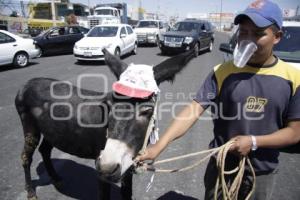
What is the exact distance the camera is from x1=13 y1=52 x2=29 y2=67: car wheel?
1331 centimetres

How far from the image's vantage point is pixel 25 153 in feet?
12.0

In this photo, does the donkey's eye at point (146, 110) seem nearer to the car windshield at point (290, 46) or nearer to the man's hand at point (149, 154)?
the man's hand at point (149, 154)

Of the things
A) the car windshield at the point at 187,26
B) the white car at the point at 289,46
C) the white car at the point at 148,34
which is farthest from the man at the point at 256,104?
the white car at the point at 148,34

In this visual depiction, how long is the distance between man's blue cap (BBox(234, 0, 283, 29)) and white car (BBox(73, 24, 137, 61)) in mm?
11579

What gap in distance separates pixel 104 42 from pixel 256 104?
13253mm

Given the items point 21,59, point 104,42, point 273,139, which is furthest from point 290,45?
point 21,59

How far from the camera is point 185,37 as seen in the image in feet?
54.0

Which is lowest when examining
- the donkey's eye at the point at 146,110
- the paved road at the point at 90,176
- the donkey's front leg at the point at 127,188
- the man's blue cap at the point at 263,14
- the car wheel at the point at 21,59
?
the paved road at the point at 90,176

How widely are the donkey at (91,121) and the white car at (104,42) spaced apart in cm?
987

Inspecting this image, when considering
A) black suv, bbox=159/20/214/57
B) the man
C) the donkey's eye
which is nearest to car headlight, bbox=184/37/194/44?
black suv, bbox=159/20/214/57

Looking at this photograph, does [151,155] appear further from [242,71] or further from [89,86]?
[89,86]

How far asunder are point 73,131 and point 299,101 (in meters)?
2.32

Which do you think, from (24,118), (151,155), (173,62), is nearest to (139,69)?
(173,62)

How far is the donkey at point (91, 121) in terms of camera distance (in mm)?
2000
